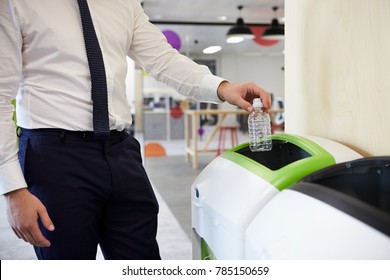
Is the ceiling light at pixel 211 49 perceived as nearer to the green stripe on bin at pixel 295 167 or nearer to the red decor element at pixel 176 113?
the red decor element at pixel 176 113

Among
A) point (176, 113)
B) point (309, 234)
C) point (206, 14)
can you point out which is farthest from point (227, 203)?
point (176, 113)

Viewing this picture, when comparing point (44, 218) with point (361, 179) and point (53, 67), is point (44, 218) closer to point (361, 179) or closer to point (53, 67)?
point (53, 67)

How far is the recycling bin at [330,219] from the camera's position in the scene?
23.9 inches

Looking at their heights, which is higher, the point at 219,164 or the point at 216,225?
the point at 219,164

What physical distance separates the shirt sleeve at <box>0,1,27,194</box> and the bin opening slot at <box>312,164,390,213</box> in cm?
67

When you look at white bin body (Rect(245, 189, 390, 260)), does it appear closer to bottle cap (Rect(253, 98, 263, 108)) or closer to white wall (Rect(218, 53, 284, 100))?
bottle cap (Rect(253, 98, 263, 108))

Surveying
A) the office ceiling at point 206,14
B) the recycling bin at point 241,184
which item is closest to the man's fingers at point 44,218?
the recycling bin at point 241,184

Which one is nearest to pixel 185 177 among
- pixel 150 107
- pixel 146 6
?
pixel 146 6

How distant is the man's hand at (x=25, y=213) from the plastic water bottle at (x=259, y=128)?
620 millimetres

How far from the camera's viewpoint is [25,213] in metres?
0.85
